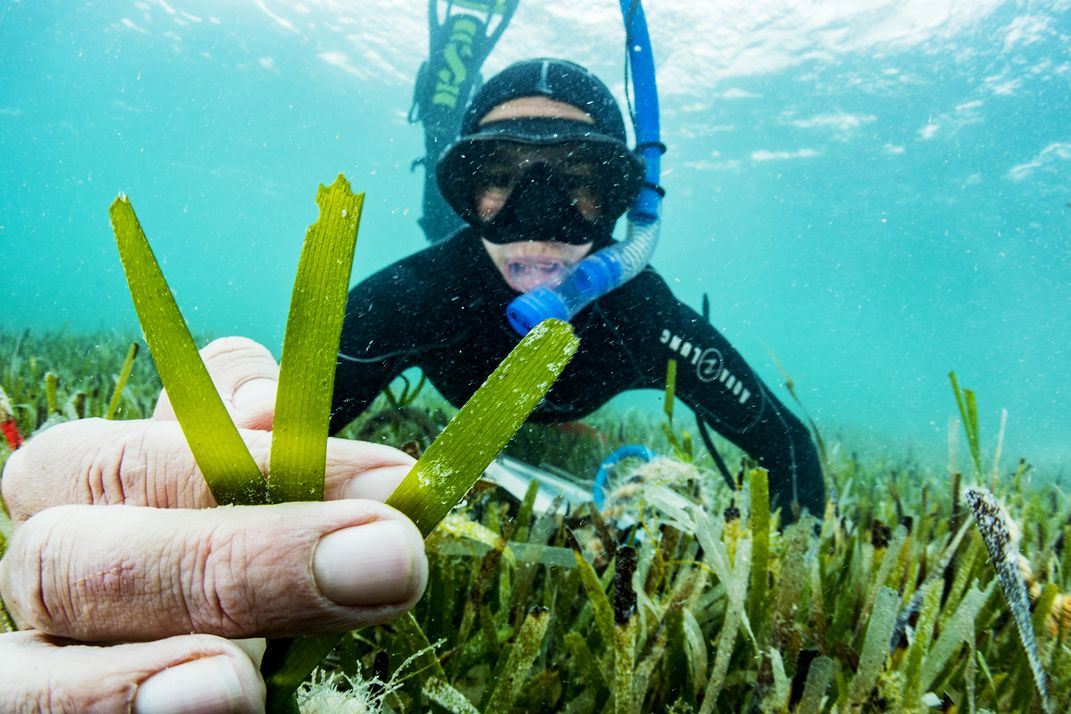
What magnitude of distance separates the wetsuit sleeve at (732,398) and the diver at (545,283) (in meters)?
0.01

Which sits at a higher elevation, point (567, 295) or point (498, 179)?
point (498, 179)

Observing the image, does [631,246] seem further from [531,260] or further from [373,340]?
[373,340]

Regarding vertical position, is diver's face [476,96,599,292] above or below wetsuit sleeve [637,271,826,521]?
above

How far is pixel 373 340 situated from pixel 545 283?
131cm

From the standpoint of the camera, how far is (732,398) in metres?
4.27

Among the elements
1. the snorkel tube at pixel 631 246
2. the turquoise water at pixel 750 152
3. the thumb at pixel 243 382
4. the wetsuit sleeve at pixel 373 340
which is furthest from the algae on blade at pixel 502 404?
the wetsuit sleeve at pixel 373 340

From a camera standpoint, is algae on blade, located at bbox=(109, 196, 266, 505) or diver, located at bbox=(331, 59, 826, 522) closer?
algae on blade, located at bbox=(109, 196, 266, 505)

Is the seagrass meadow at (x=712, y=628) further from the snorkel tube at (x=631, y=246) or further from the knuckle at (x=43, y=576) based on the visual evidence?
the snorkel tube at (x=631, y=246)

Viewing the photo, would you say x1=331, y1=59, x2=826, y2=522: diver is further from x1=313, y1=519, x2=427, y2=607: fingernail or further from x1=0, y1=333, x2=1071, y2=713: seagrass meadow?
x1=313, y1=519, x2=427, y2=607: fingernail

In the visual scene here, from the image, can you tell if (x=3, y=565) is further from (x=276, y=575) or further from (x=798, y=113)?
(x=798, y=113)

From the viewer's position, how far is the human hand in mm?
492

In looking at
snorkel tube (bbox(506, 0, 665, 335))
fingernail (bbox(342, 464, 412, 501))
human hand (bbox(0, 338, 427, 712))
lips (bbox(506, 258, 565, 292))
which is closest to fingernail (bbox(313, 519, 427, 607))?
human hand (bbox(0, 338, 427, 712))

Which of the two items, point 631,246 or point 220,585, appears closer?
point 220,585

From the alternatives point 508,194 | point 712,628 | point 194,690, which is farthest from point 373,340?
point 194,690
